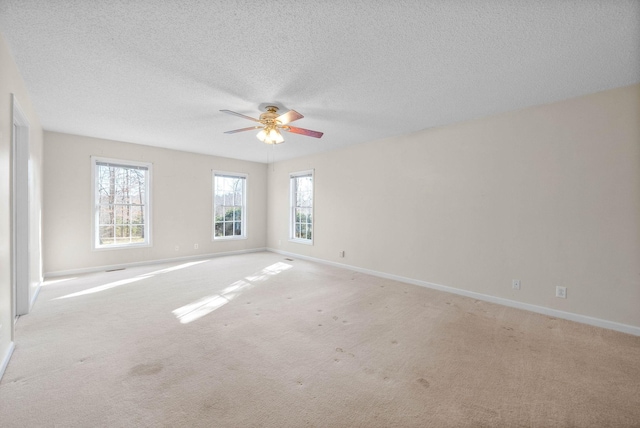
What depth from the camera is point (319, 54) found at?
7.57 ft

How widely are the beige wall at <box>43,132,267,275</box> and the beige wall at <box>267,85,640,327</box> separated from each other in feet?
10.8

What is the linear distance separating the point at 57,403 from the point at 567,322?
15.0 feet

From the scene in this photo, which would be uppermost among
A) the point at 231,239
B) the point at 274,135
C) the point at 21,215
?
the point at 274,135

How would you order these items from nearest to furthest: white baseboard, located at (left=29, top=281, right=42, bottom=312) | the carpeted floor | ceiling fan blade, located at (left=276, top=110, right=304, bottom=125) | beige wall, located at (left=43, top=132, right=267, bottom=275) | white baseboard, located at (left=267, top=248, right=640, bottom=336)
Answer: the carpeted floor < white baseboard, located at (left=267, top=248, right=640, bottom=336) < ceiling fan blade, located at (left=276, top=110, right=304, bottom=125) < white baseboard, located at (left=29, top=281, right=42, bottom=312) < beige wall, located at (left=43, top=132, right=267, bottom=275)

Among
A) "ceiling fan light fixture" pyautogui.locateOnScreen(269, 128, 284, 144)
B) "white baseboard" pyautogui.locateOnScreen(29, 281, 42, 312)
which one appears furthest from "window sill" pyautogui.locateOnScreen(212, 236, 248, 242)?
"ceiling fan light fixture" pyautogui.locateOnScreen(269, 128, 284, 144)

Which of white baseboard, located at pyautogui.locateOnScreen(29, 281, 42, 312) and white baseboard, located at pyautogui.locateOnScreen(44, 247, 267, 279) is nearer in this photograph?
white baseboard, located at pyautogui.locateOnScreen(29, 281, 42, 312)

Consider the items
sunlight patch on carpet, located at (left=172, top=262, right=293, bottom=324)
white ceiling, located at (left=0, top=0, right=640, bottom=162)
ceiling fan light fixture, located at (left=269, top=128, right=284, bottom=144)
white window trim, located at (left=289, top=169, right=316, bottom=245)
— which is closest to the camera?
white ceiling, located at (left=0, top=0, right=640, bottom=162)

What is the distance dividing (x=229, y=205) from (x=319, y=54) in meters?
5.36

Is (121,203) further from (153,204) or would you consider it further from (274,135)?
(274,135)

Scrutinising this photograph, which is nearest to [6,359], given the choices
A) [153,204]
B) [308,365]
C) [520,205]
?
[308,365]

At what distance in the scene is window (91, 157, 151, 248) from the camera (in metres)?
5.15

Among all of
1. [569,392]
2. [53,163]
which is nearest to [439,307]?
[569,392]

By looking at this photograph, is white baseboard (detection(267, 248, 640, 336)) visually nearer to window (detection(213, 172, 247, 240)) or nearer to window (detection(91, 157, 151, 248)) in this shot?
window (detection(213, 172, 247, 240))

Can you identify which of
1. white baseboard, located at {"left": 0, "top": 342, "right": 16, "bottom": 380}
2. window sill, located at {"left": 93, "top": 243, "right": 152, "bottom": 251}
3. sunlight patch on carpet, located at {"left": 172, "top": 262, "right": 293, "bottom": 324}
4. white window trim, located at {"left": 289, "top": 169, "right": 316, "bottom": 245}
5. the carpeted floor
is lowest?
the carpeted floor
